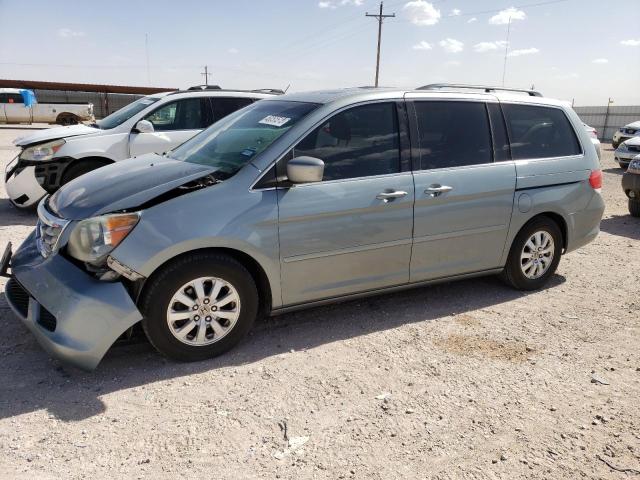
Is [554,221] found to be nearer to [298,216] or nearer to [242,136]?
[298,216]

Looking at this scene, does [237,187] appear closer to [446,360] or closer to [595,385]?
[446,360]

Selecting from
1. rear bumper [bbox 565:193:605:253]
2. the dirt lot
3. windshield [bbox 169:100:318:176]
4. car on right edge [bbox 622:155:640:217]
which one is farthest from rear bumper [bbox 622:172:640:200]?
windshield [bbox 169:100:318:176]

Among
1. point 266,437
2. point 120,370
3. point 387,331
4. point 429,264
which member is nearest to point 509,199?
point 429,264

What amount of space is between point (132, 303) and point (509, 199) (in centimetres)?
322

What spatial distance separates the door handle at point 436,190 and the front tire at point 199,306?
1592mm

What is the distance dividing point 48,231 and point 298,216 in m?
1.67

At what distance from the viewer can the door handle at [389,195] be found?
4.07m

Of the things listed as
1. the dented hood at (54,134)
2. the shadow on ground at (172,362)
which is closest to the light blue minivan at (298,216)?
the shadow on ground at (172,362)

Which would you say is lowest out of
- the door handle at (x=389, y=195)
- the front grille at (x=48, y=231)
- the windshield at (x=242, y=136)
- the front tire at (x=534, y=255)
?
the front tire at (x=534, y=255)

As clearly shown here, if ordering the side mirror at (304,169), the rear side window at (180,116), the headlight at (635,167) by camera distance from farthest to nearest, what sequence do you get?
the headlight at (635,167) < the rear side window at (180,116) < the side mirror at (304,169)

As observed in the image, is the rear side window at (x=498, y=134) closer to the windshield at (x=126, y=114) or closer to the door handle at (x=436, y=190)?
the door handle at (x=436, y=190)

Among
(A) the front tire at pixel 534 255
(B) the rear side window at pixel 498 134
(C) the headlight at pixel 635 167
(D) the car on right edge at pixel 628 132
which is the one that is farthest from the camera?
(D) the car on right edge at pixel 628 132

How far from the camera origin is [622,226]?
8.41 metres

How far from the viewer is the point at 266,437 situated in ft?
9.59
